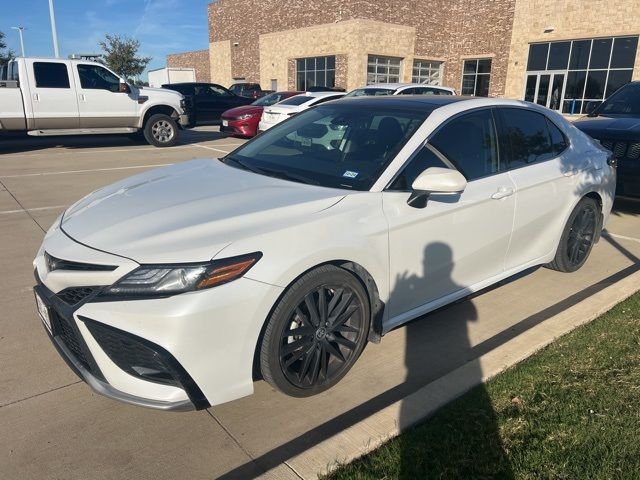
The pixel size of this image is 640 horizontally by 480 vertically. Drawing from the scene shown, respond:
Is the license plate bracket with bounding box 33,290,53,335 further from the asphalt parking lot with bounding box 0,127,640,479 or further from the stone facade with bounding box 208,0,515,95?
the stone facade with bounding box 208,0,515,95

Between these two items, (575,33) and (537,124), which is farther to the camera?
(575,33)

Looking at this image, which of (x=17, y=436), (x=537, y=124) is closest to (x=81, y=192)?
(x=17, y=436)

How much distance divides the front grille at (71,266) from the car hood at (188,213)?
0.31ft

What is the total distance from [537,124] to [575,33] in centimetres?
2470

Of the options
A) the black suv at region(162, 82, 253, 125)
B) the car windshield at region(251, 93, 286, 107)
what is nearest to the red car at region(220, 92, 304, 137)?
the car windshield at region(251, 93, 286, 107)

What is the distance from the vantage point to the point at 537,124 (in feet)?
14.1

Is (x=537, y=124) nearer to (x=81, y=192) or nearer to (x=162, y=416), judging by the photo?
(x=162, y=416)

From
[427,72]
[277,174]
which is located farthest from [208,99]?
[277,174]

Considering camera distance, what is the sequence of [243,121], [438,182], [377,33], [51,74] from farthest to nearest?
[377,33]
[243,121]
[51,74]
[438,182]

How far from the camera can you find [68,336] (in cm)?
256

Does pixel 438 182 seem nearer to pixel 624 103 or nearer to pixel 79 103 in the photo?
pixel 624 103

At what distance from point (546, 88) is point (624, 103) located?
2057 centimetres

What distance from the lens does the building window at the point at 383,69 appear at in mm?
30109

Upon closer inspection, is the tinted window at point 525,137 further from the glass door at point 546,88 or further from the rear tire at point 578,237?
the glass door at point 546,88
